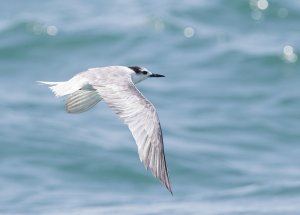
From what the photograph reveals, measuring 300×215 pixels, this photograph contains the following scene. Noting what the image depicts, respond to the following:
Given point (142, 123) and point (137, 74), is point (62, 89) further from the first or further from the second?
point (137, 74)

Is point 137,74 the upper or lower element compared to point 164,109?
lower

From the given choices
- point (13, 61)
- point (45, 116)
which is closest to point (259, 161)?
point (45, 116)

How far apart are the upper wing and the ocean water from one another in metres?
5.90

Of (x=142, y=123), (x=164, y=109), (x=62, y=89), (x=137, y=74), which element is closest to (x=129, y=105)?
(x=142, y=123)

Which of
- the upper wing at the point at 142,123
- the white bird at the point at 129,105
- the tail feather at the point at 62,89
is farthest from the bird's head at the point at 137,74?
the upper wing at the point at 142,123

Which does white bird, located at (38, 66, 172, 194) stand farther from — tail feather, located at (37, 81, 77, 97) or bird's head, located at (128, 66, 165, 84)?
bird's head, located at (128, 66, 165, 84)

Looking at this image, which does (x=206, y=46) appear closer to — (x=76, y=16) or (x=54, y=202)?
(x=76, y=16)

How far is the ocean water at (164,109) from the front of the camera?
1488 centimetres

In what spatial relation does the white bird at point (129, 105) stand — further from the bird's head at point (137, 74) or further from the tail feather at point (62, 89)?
the bird's head at point (137, 74)

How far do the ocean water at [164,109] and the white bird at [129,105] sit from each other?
528 cm

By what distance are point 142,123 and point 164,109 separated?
1027cm

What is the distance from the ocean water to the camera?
14.9 m

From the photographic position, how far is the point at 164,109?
58.7 feet

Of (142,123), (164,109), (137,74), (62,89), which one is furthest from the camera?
(164,109)
